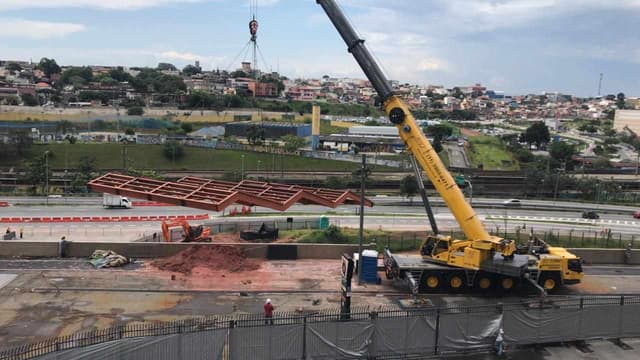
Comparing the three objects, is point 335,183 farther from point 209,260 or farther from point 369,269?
point 369,269

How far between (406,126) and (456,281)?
7.28 m

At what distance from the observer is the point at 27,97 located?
13838 centimetres

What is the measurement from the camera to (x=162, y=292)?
80.2 feet

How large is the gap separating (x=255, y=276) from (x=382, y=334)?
38.3 ft

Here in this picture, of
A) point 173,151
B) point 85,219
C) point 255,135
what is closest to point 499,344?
point 85,219

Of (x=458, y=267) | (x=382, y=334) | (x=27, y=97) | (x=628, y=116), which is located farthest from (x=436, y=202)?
(x=628, y=116)

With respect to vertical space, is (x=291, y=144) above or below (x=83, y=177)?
above

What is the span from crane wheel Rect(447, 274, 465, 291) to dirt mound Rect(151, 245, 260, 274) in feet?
31.9

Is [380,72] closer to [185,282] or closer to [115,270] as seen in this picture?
[185,282]

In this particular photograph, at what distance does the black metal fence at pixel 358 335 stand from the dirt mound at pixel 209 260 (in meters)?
8.25

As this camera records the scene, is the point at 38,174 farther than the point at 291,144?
No

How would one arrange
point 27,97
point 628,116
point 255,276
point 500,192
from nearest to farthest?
point 255,276, point 500,192, point 27,97, point 628,116

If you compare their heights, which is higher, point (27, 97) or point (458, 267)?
point (27, 97)

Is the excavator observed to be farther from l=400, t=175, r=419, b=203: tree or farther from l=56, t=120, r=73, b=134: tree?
l=56, t=120, r=73, b=134: tree
